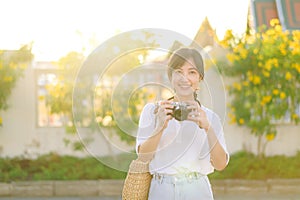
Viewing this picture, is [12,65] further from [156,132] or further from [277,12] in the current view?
[156,132]

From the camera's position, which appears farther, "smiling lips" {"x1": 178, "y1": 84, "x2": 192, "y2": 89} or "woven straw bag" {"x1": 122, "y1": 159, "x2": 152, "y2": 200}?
"woven straw bag" {"x1": 122, "y1": 159, "x2": 152, "y2": 200}

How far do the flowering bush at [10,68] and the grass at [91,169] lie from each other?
105 cm

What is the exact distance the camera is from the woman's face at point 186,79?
102 inches

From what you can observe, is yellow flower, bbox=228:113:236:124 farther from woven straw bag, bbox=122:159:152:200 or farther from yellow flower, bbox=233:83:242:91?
woven straw bag, bbox=122:159:152:200

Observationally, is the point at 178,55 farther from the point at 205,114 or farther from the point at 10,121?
the point at 10,121

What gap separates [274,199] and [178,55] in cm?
615

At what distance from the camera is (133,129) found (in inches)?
112

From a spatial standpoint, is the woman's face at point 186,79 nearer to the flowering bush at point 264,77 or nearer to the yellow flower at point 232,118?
the flowering bush at point 264,77

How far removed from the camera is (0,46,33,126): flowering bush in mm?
10125

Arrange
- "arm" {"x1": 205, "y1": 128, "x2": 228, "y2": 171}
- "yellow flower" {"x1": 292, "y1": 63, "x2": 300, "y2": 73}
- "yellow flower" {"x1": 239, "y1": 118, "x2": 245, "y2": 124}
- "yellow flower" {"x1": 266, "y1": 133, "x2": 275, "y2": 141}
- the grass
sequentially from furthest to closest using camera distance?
1. "yellow flower" {"x1": 239, "y1": 118, "x2": 245, "y2": 124}
2. "yellow flower" {"x1": 266, "y1": 133, "x2": 275, "y2": 141}
3. "yellow flower" {"x1": 292, "y1": 63, "x2": 300, "y2": 73}
4. the grass
5. "arm" {"x1": 205, "y1": 128, "x2": 228, "y2": 171}

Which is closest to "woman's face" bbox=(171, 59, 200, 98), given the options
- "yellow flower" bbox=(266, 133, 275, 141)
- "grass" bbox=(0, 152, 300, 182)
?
"grass" bbox=(0, 152, 300, 182)

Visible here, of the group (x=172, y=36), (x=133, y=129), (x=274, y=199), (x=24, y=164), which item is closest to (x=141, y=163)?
(x=133, y=129)

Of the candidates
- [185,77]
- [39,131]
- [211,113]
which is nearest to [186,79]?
[185,77]

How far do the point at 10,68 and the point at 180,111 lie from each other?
8057mm
